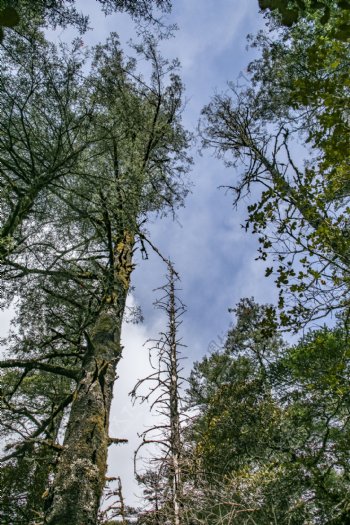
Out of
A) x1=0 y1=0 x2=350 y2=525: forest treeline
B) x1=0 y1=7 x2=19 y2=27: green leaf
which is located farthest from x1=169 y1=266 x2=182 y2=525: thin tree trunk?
x1=0 y1=7 x2=19 y2=27: green leaf

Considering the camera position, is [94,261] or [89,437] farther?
[94,261]

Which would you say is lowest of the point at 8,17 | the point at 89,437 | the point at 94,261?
the point at 89,437

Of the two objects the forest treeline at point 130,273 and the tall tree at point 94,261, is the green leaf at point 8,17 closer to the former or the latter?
the forest treeline at point 130,273

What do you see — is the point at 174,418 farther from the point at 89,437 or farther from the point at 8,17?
the point at 8,17

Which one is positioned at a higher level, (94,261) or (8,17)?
(94,261)

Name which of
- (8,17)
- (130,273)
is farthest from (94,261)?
(8,17)

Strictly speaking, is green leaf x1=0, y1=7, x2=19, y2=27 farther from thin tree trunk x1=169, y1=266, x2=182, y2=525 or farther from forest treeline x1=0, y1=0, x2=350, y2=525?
thin tree trunk x1=169, y1=266, x2=182, y2=525

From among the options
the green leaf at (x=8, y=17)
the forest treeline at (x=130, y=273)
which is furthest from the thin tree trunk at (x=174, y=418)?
the green leaf at (x=8, y=17)

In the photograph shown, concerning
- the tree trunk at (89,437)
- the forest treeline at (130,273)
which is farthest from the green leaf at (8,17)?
the tree trunk at (89,437)

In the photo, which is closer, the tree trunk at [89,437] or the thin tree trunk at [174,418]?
the tree trunk at [89,437]

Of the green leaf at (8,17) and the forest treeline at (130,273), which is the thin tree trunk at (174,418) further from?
the green leaf at (8,17)

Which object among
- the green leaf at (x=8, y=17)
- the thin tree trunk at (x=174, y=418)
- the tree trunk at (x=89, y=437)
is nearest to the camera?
the green leaf at (x=8, y=17)

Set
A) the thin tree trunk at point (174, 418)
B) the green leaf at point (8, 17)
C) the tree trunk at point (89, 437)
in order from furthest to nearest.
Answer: the thin tree trunk at point (174, 418) < the tree trunk at point (89, 437) < the green leaf at point (8, 17)

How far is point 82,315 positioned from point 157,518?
13.9 ft
